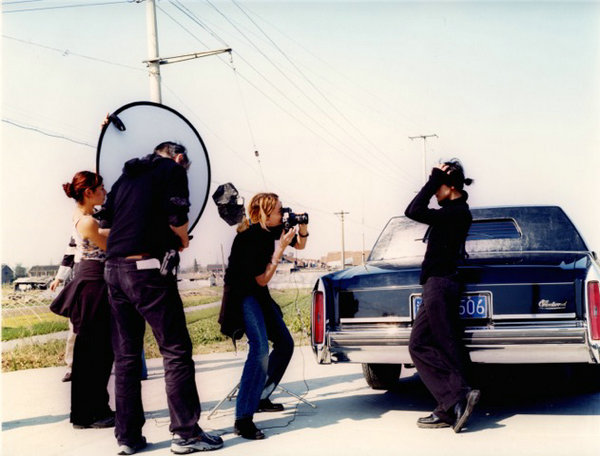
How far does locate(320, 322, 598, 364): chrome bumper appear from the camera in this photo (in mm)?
4434

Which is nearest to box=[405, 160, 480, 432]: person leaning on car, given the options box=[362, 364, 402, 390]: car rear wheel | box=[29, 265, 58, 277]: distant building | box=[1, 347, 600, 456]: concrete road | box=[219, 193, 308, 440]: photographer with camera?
box=[1, 347, 600, 456]: concrete road

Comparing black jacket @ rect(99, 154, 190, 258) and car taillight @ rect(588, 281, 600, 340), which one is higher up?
black jacket @ rect(99, 154, 190, 258)

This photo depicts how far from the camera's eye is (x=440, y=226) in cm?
479

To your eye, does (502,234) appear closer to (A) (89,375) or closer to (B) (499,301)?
(B) (499,301)

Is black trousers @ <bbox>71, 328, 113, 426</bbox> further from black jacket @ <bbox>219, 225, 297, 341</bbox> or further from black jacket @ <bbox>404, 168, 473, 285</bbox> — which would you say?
black jacket @ <bbox>404, 168, 473, 285</bbox>

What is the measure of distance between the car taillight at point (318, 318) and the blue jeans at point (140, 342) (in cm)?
123

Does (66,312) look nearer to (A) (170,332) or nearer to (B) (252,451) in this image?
(A) (170,332)

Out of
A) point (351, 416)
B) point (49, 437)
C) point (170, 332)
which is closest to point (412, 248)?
point (351, 416)

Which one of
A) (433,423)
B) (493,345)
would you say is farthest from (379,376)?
(493,345)

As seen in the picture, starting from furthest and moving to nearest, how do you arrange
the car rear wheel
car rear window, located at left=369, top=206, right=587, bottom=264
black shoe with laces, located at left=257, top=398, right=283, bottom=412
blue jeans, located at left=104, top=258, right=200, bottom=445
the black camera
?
1. the car rear wheel
2. car rear window, located at left=369, top=206, right=587, bottom=264
3. black shoe with laces, located at left=257, top=398, right=283, bottom=412
4. the black camera
5. blue jeans, located at left=104, top=258, right=200, bottom=445

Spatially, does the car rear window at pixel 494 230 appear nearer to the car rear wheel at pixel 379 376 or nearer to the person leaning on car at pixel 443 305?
the person leaning on car at pixel 443 305

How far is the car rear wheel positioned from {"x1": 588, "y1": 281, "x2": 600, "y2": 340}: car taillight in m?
2.25

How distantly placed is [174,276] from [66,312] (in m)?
1.33

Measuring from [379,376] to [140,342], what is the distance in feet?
8.68
